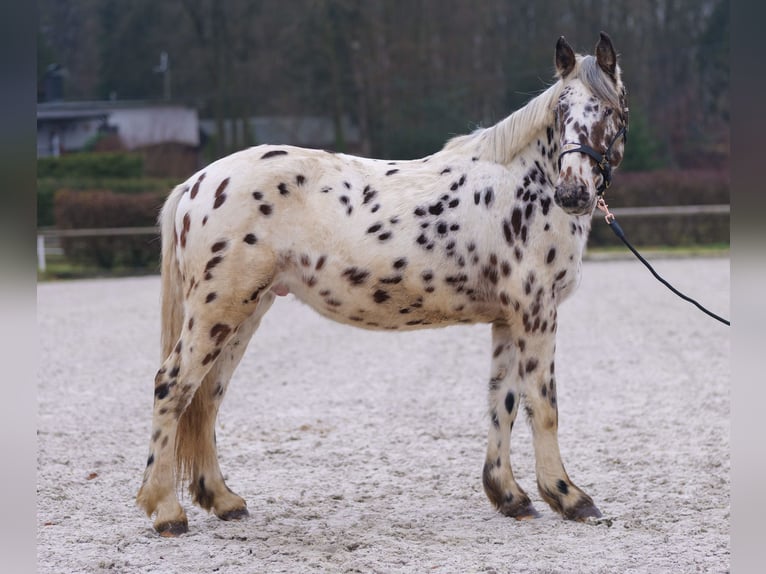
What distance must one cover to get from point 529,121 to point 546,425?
1485 millimetres

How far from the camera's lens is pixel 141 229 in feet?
67.8

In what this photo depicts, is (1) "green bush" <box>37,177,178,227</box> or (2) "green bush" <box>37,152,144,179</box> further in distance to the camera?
(2) "green bush" <box>37,152,144,179</box>

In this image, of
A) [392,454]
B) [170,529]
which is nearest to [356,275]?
Answer: [170,529]

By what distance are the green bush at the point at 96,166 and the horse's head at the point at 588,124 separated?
25440 millimetres

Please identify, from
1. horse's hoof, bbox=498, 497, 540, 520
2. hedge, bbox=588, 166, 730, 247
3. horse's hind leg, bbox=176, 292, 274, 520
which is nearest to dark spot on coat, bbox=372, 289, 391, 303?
horse's hind leg, bbox=176, 292, 274, 520

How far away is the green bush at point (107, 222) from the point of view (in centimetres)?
2088

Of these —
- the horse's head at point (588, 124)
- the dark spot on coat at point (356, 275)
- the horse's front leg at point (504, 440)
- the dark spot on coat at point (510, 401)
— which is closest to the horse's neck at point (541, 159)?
the horse's head at point (588, 124)

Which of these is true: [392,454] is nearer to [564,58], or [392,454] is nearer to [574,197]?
[574,197]

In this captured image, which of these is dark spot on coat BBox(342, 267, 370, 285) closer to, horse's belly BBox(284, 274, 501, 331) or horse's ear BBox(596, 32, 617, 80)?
horse's belly BBox(284, 274, 501, 331)

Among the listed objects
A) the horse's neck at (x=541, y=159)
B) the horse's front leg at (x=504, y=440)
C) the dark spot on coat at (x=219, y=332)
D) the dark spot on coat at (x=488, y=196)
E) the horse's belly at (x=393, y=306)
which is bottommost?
the horse's front leg at (x=504, y=440)

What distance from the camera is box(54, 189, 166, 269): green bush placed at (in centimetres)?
2088

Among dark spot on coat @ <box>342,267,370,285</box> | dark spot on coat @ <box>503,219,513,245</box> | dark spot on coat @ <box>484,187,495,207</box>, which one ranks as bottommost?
dark spot on coat @ <box>342,267,370,285</box>

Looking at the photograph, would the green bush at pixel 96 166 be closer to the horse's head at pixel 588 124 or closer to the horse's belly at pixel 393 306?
the horse's belly at pixel 393 306

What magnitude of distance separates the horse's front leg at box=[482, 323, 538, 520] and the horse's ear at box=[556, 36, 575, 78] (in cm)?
128
